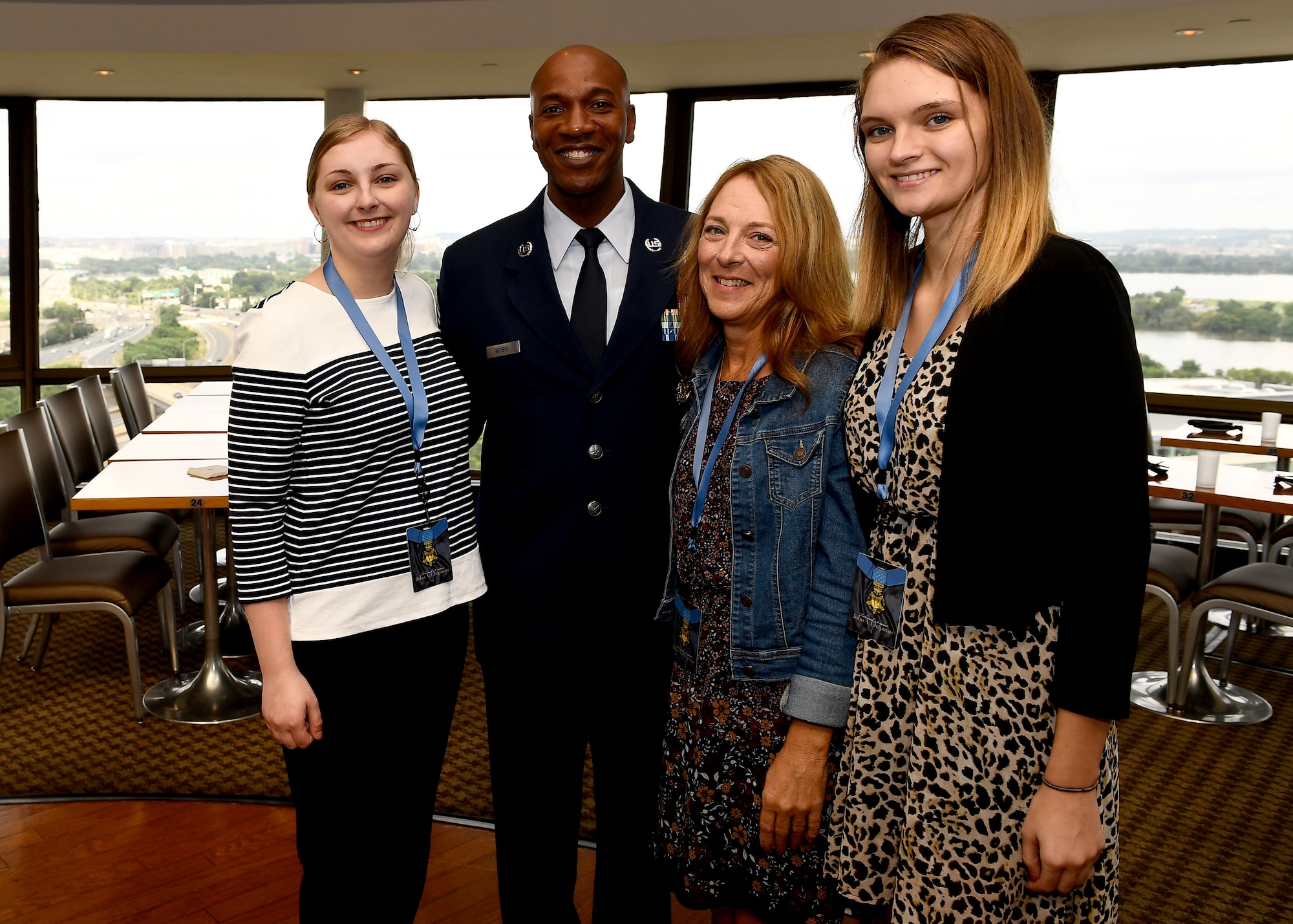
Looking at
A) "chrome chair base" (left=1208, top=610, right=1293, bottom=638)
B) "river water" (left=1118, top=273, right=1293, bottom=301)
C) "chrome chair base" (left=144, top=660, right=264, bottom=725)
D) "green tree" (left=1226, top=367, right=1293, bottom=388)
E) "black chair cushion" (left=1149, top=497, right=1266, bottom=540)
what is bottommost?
"chrome chair base" (left=144, top=660, right=264, bottom=725)

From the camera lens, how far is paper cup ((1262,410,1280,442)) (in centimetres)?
514

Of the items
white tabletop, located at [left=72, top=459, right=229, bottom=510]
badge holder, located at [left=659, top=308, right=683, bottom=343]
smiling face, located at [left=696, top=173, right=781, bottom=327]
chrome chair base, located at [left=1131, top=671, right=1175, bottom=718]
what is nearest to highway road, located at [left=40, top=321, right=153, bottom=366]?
white tabletop, located at [left=72, top=459, right=229, bottom=510]

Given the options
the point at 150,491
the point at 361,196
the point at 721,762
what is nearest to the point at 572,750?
the point at 721,762

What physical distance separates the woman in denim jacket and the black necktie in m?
0.30

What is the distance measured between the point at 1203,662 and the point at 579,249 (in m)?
3.71

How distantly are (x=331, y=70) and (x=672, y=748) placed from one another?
663 centimetres

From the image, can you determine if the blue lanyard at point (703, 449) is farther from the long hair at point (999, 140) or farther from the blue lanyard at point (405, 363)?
the blue lanyard at point (405, 363)

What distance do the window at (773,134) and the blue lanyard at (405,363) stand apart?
5.40 metres

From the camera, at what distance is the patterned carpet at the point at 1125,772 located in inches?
119

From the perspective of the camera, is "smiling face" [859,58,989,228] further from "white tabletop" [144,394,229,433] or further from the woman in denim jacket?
"white tabletop" [144,394,229,433]

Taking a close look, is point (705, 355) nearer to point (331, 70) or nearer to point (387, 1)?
point (387, 1)

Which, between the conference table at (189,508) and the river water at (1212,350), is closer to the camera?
the conference table at (189,508)

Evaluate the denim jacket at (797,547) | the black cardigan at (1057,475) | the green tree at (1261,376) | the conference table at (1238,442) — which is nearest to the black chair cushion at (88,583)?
the denim jacket at (797,547)

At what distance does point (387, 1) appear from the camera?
609cm
